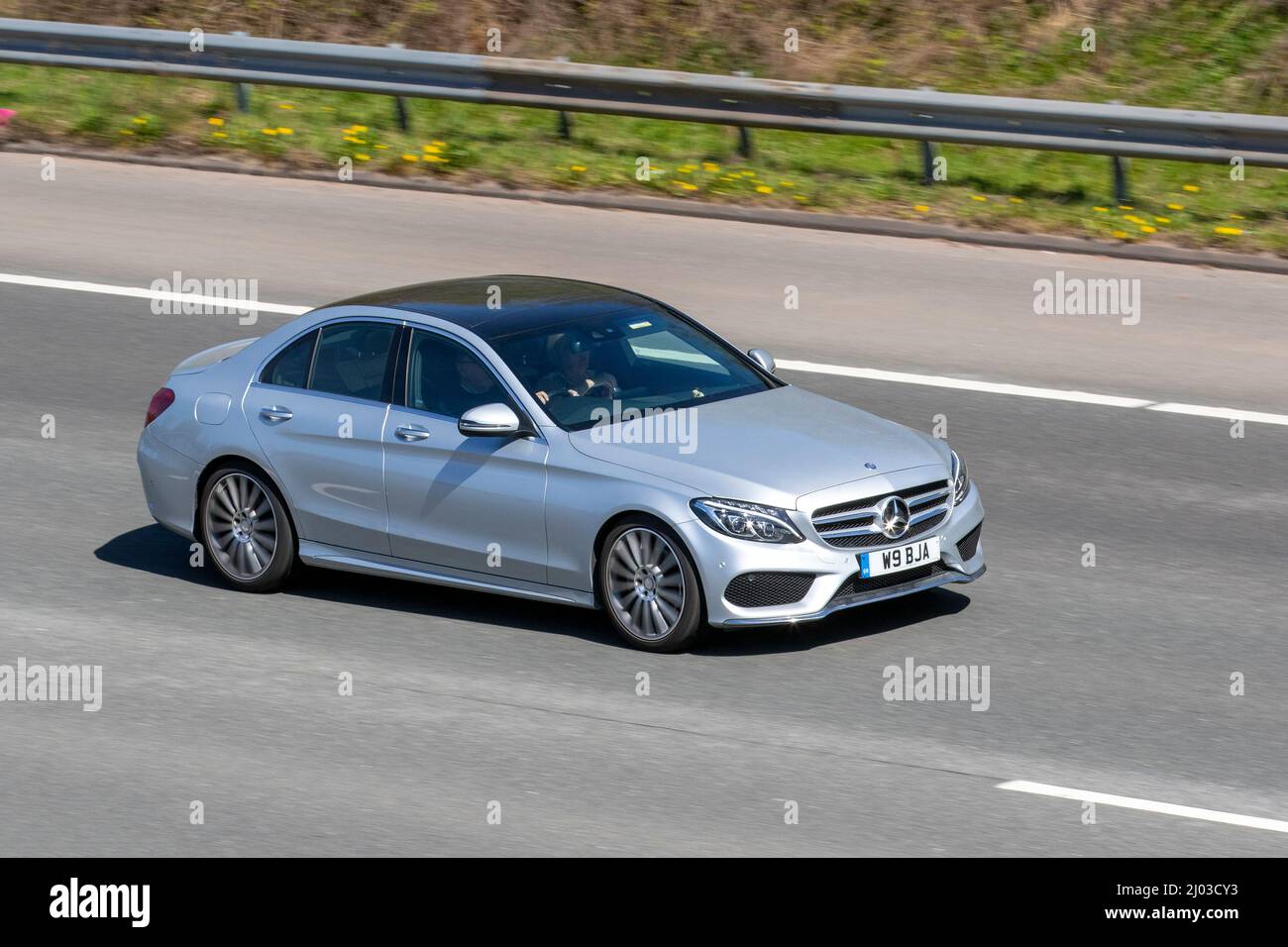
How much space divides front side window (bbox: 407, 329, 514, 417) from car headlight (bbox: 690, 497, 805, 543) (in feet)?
4.27

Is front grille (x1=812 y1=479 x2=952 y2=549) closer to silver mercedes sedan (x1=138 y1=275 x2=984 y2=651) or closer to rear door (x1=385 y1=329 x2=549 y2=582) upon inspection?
silver mercedes sedan (x1=138 y1=275 x2=984 y2=651)

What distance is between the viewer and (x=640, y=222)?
704 inches

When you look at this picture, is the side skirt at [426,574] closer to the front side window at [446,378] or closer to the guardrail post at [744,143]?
the front side window at [446,378]

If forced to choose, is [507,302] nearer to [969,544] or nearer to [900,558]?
[900,558]

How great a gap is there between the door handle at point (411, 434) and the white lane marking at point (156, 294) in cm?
571

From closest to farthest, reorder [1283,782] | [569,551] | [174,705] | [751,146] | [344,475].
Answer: [1283,782] < [174,705] < [569,551] < [344,475] < [751,146]

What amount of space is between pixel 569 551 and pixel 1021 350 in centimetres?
593

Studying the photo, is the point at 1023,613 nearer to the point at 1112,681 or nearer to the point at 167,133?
the point at 1112,681

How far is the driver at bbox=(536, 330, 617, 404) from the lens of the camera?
33.3 feet

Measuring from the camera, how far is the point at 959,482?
33.4ft

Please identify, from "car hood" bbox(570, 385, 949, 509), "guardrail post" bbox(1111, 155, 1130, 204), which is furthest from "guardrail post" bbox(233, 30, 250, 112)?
"car hood" bbox(570, 385, 949, 509)

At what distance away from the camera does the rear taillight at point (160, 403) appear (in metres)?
11.3

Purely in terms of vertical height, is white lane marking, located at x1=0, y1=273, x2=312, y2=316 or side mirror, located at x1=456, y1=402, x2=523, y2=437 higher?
side mirror, located at x1=456, y1=402, x2=523, y2=437

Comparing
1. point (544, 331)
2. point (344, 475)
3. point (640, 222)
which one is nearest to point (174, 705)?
point (344, 475)
